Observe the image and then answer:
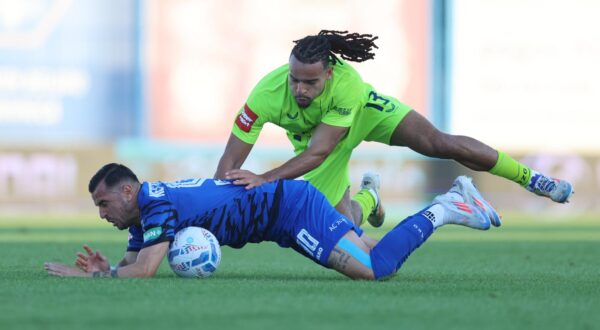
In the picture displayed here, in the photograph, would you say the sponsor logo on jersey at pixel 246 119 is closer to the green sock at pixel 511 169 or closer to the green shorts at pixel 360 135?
the green shorts at pixel 360 135

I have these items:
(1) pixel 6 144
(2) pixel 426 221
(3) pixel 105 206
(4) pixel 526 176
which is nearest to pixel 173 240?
(3) pixel 105 206

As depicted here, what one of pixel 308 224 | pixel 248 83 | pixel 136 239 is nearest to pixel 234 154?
pixel 136 239

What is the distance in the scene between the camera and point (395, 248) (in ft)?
22.7

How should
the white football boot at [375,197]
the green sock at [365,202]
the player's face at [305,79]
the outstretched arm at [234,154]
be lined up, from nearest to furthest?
the player's face at [305,79] < the outstretched arm at [234,154] < the green sock at [365,202] < the white football boot at [375,197]

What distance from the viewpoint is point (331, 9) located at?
20781mm

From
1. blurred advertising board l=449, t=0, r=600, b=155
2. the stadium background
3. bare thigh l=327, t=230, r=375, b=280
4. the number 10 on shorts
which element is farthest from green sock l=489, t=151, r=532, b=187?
blurred advertising board l=449, t=0, r=600, b=155

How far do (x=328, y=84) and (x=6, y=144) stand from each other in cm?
1259

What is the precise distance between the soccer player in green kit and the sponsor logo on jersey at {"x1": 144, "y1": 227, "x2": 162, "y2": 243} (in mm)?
1315

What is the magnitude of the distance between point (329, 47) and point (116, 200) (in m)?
2.24

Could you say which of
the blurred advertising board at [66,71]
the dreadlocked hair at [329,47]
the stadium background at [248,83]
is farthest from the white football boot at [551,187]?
the blurred advertising board at [66,71]

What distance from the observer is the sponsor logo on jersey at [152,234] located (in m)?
6.57

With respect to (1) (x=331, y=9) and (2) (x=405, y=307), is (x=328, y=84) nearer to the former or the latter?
(2) (x=405, y=307)

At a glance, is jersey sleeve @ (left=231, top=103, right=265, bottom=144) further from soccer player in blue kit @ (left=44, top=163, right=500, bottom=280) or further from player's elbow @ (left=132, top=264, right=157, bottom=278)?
player's elbow @ (left=132, top=264, right=157, bottom=278)

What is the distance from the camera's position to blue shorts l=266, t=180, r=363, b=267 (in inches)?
271
